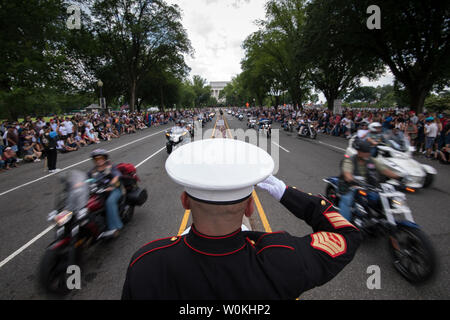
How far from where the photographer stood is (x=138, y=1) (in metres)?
27.2

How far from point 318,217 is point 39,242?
4504mm

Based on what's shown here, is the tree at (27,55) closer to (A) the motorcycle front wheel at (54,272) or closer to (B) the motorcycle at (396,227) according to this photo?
(A) the motorcycle front wheel at (54,272)

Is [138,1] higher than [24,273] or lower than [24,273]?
higher

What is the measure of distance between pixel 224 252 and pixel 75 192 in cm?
278

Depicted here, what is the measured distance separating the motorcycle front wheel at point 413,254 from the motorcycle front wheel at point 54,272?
165 inches

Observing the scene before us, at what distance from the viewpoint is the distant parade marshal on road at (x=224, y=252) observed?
3.08 ft

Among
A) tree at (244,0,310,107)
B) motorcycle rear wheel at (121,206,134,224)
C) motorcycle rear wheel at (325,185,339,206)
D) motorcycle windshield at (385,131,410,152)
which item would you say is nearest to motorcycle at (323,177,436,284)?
motorcycle rear wheel at (325,185,339,206)

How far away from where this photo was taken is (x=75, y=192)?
9.46 ft

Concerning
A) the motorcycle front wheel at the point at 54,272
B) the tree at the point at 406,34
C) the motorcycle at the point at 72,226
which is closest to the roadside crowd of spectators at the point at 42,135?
the motorcycle at the point at 72,226

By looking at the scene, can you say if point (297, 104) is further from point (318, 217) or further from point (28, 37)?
point (318, 217)

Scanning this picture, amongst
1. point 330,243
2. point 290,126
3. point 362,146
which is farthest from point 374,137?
point 290,126

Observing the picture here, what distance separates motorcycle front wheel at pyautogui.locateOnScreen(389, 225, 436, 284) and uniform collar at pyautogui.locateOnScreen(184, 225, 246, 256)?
2.73 m

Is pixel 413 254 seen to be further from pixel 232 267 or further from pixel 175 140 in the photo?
pixel 175 140
